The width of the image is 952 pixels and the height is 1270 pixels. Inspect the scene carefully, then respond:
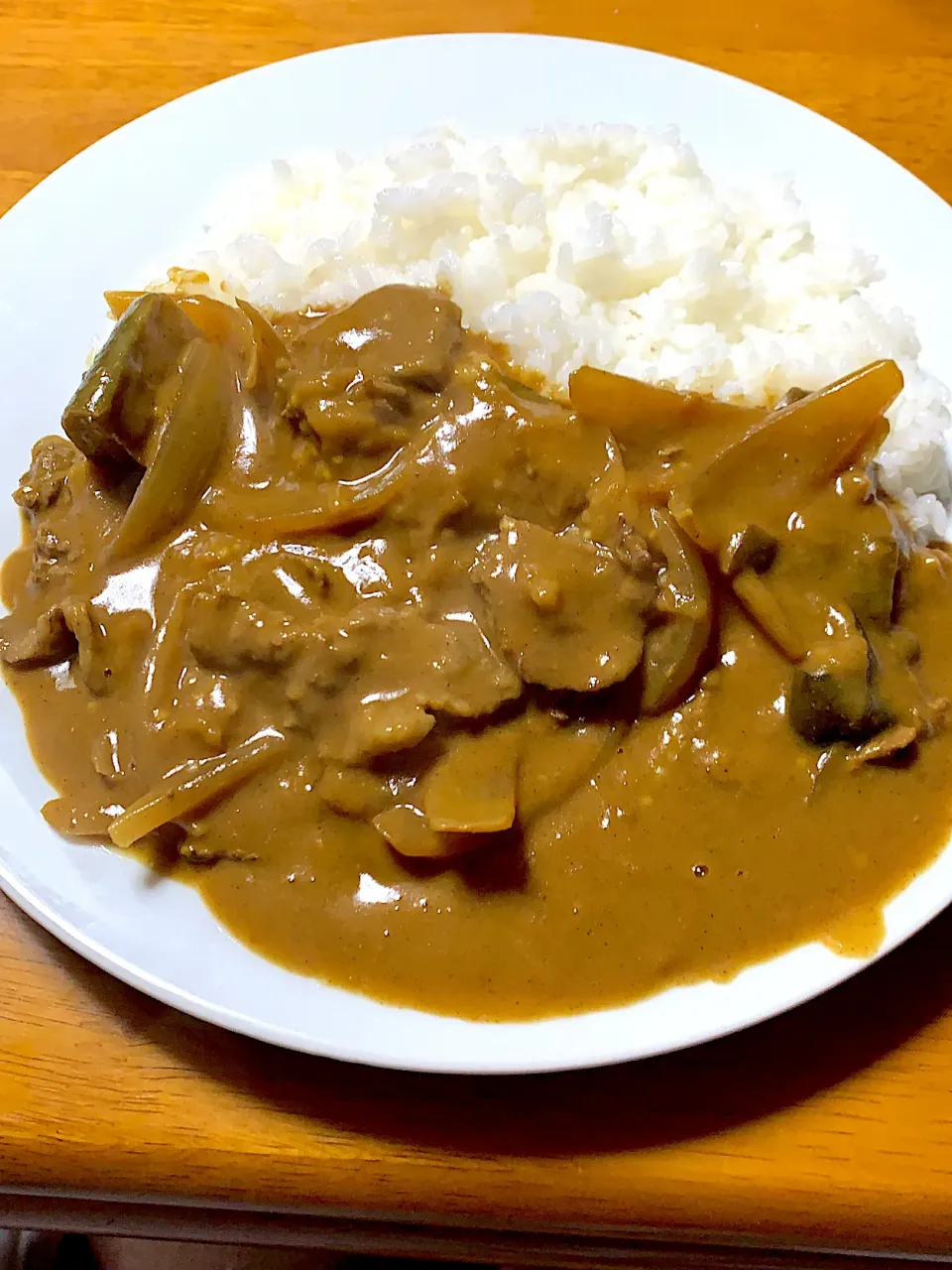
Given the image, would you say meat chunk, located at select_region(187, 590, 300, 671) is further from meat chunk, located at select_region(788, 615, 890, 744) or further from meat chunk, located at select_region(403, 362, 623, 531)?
meat chunk, located at select_region(788, 615, 890, 744)

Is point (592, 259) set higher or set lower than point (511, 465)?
higher

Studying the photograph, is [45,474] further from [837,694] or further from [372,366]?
[837,694]

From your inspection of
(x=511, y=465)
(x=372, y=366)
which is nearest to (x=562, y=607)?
(x=511, y=465)

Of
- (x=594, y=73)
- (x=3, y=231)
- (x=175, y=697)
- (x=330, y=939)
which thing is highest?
(x=594, y=73)

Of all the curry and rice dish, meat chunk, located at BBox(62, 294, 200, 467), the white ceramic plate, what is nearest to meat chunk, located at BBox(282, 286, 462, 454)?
the curry and rice dish

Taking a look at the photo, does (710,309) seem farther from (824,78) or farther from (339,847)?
(339,847)

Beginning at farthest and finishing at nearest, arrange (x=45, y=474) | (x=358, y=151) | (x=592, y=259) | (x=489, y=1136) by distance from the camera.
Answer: (x=358, y=151)
(x=592, y=259)
(x=45, y=474)
(x=489, y=1136)

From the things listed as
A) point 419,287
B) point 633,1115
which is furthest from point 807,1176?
point 419,287
